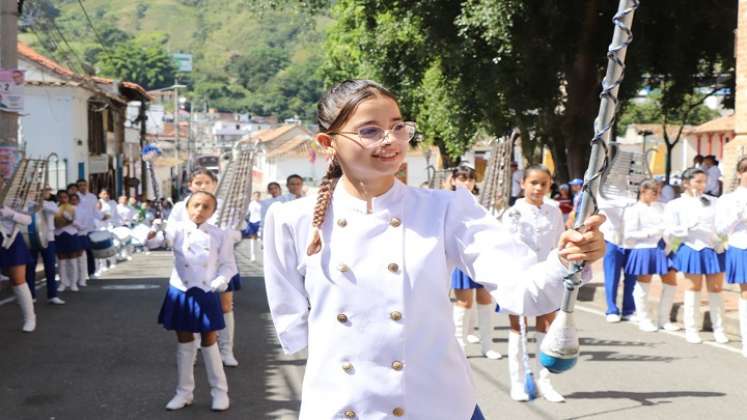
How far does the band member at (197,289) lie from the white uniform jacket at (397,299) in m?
4.69

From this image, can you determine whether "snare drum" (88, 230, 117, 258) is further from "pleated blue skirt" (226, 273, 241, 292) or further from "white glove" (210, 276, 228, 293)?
"white glove" (210, 276, 228, 293)

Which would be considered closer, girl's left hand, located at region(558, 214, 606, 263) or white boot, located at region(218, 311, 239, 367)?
girl's left hand, located at region(558, 214, 606, 263)

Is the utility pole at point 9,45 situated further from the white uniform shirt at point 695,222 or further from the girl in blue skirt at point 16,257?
the white uniform shirt at point 695,222

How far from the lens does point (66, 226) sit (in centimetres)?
1655

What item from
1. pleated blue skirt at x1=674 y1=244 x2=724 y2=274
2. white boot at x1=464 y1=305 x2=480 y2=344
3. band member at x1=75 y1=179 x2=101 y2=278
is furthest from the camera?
band member at x1=75 y1=179 x2=101 y2=278

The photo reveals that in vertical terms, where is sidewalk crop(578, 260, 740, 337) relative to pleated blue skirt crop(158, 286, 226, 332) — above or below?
below

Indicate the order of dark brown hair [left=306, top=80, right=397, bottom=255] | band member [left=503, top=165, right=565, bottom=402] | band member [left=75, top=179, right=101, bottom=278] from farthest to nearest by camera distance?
1. band member [left=75, top=179, right=101, bottom=278]
2. band member [left=503, top=165, right=565, bottom=402]
3. dark brown hair [left=306, top=80, right=397, bottom=255]

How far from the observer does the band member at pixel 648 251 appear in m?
12.1

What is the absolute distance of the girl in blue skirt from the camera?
12.0 m

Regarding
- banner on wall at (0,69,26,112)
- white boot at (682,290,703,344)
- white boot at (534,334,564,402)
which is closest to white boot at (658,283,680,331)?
white boot at (682,290,703,344)

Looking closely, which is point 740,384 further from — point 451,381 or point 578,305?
point 451,381

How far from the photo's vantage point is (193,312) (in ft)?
26.1

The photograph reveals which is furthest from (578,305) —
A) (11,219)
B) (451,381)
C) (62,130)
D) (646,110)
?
(646,110)

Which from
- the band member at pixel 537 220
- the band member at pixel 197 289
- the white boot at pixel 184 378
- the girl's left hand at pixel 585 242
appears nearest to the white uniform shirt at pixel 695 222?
the band member at pixel 537 220
